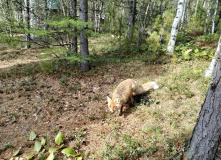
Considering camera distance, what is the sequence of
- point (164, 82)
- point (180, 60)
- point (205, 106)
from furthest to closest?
point (180, 60), point (164, 82), point (205, 106)

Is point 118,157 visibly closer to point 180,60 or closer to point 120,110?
point 120,110

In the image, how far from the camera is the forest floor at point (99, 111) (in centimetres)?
358

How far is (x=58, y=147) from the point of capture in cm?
377

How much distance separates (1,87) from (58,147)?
542cm

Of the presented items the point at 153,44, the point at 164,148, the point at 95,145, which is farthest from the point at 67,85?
the point at 153,44

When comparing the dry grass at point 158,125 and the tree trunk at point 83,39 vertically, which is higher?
the tree trunk at point 83,39

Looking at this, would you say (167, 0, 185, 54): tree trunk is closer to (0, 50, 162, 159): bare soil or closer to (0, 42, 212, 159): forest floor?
(0, 42, 212, 159): forest floor

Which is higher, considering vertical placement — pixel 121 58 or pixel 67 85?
pixel 121 58

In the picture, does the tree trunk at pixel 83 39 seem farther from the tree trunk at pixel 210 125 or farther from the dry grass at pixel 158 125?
the tree trunk at pixel 210 125

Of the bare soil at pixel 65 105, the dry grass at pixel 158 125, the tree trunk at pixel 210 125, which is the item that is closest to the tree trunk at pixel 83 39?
the bare soil at pixel 65 105

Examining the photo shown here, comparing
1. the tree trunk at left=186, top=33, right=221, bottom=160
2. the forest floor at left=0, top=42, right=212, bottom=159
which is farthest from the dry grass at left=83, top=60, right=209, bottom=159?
the tree trunk at left=186, top=33, right=221, bottom=160

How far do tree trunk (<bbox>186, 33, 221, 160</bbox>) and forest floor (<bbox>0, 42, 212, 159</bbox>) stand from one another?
0.58 m

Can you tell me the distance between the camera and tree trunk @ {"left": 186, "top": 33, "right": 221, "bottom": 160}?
214cm

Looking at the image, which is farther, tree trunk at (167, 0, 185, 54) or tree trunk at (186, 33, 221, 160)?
tree trunk at (167, 0, 185, 54)
